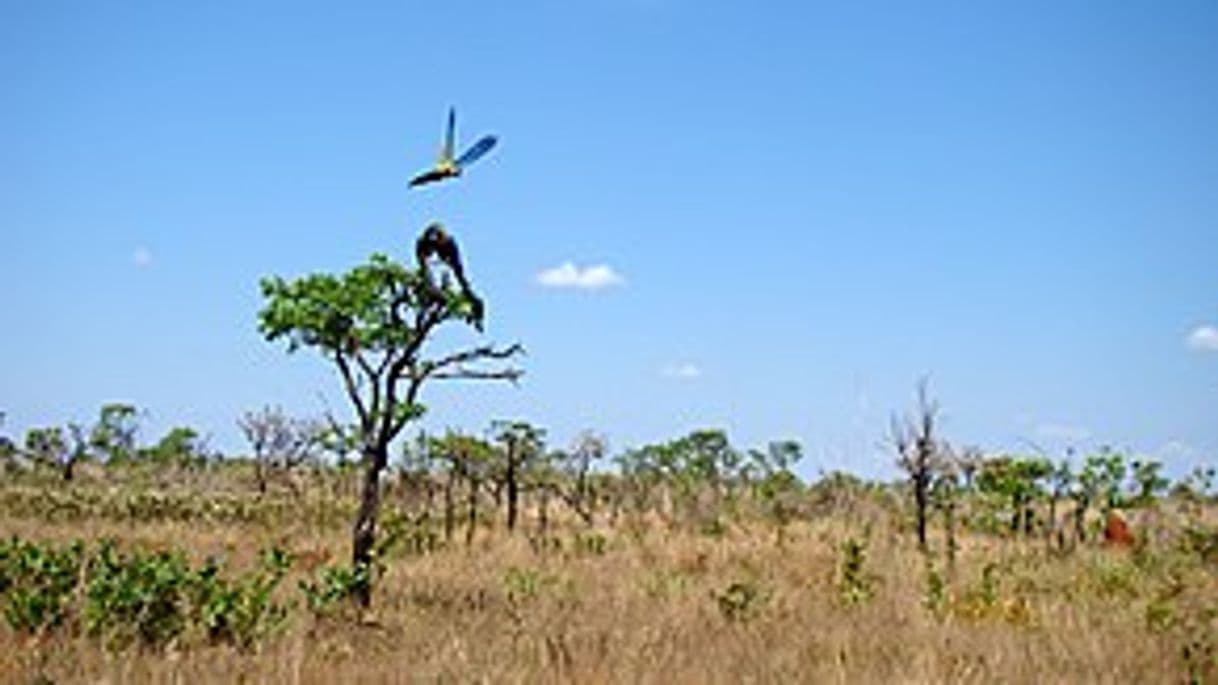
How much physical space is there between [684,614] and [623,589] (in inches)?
92.3

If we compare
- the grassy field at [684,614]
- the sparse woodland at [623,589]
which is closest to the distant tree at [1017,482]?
the sparse woodland at [623,589]

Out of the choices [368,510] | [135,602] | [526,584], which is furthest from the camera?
[526,584]

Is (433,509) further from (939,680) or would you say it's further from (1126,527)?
(939,680)

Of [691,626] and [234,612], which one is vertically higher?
[234,612]

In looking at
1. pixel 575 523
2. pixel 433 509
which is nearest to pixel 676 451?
pixel 433 509

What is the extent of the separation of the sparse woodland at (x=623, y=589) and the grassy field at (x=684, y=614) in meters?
0.04

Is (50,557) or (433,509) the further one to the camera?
(433,509)

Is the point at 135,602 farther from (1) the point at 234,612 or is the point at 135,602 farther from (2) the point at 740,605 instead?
(2) the point at 740,605

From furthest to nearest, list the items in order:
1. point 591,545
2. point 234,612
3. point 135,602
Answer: point 591,545 < point 234,612 < point 135,602

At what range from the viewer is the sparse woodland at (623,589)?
678cm

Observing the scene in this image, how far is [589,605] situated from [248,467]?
56898 mm

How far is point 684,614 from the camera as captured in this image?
33.7 feet

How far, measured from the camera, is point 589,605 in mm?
10898

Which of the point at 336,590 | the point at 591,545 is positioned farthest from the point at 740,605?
the point at 591,545
